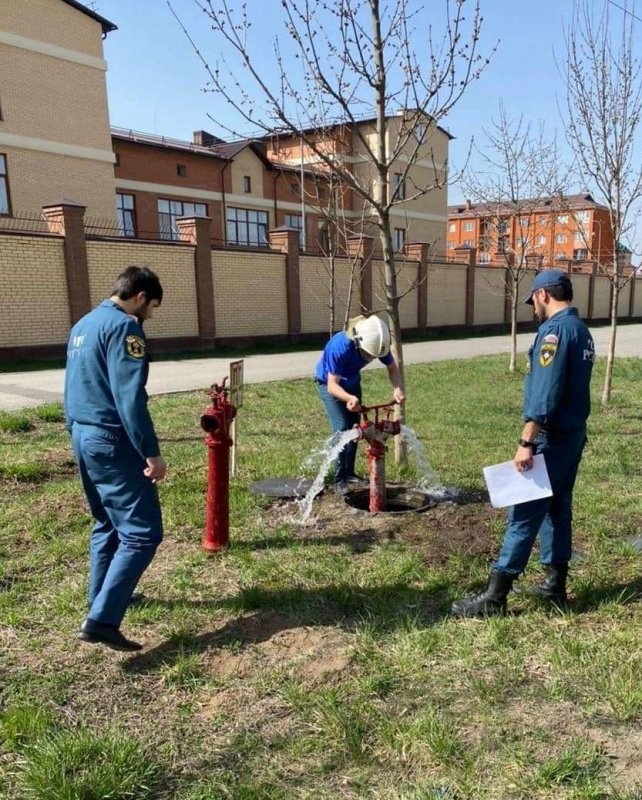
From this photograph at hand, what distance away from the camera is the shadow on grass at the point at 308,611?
3.12 meters

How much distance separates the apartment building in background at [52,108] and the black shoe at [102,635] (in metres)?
20.6

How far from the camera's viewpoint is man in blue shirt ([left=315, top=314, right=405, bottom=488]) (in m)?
4.52

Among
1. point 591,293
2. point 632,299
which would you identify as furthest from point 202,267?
point 632,299

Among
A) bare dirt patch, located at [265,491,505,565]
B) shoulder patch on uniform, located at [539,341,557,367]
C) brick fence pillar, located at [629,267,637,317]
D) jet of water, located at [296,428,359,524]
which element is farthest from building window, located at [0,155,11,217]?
brick fence pillar, located at [629,267,637,317]

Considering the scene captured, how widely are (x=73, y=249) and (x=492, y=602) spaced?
16.0 meters

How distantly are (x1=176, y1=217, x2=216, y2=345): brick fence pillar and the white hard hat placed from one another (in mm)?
16036

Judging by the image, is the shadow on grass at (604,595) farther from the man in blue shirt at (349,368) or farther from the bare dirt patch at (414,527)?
the man in blue shirt at (349,368)

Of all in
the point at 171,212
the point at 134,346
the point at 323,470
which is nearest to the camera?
the point at 134,346

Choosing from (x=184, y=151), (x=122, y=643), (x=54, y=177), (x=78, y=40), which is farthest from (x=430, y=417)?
(x=184, y=151)

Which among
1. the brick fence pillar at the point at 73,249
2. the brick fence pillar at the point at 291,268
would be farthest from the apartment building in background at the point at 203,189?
the brick fence pillar at the point at 73,249

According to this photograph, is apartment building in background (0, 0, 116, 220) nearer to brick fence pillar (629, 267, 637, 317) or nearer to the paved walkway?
the paved walkway

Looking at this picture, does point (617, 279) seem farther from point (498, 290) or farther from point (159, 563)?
point (498, 290)

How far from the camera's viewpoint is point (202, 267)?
65.2 feet

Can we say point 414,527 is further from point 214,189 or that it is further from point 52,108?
point 214,189
